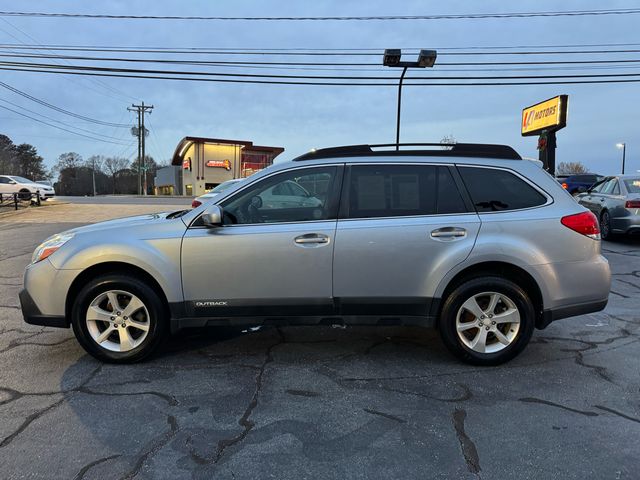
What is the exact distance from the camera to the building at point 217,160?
57500mm

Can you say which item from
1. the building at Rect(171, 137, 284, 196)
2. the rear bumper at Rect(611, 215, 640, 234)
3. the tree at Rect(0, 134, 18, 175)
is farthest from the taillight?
the tree at Rect(0, 134, 18, 175)

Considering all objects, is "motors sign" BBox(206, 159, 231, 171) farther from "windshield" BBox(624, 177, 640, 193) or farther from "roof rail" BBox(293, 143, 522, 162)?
"roof rail" BBox(293, 143, 522, 162)

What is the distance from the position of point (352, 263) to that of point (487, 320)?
126 cm

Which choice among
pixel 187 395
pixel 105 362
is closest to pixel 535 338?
pixel 187 395

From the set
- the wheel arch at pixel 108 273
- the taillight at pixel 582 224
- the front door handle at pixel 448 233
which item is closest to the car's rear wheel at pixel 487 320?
the front door handle at pixel 448 233

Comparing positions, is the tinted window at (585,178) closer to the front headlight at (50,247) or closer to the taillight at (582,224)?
the taillight at (582,224)

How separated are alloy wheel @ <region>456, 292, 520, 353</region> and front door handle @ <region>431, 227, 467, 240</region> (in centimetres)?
53

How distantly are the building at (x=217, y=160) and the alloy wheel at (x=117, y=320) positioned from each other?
174 ft

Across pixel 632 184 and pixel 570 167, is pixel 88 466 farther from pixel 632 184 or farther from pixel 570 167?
pixel 570 167

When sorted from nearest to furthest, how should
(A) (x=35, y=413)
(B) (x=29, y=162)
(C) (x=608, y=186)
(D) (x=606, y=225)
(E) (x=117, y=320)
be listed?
(A) (x=35, y=413) → (E) (x=117, y=320) → (D) (x=606, y=225) → (C) (x=608, y=186) → (B) (x=29, y=162)

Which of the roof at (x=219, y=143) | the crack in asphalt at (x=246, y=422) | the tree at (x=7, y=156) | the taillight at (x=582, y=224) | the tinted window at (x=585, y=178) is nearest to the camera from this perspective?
the crack in asphalt at (x=246, y=422)

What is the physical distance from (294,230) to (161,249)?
1121 mm

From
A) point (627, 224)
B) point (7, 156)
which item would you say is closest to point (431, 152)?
point (627, 224)

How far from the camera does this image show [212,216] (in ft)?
12.3
